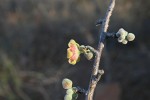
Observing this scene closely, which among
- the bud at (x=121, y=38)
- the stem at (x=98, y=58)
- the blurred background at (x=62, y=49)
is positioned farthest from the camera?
the blurred background at (x=62, y=49)

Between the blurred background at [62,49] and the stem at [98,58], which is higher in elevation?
the blurred background at [62,49]

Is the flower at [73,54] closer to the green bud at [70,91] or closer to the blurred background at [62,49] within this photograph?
the green bud at [70,91]

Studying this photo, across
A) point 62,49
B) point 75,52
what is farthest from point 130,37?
point 62,49

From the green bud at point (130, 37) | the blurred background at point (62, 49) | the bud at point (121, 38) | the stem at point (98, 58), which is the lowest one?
the stem at point (98, 58)

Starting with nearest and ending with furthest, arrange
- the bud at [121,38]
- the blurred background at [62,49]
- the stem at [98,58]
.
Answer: the stem at [98,58], the bud at [121,38], the blurred background at [62,49]

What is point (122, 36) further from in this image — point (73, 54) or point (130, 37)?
point (73, 54)

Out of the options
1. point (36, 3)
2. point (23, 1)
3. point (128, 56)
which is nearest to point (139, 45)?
point (128, 56)

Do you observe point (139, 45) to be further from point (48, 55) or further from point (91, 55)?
point (91, 55)

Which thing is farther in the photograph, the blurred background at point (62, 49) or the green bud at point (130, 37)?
the blurred background at point (62, 49)

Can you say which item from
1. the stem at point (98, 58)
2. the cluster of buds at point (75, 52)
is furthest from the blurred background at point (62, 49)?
the stem at point (98, 58)

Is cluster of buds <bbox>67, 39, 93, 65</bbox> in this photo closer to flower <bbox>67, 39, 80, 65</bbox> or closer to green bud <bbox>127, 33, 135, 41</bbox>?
flower <bbox>67, 39, 80, 65</bbox>

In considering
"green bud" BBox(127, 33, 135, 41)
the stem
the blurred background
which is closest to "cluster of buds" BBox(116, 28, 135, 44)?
"green bud" BBox(127, 33, 135, 41)
